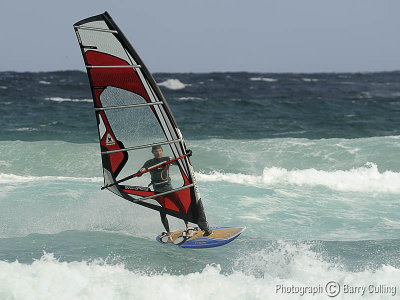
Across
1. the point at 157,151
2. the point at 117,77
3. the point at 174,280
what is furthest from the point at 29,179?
the point at 174,280

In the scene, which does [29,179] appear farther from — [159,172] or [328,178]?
[328,178]

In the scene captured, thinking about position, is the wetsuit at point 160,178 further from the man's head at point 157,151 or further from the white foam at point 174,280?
the white foam at point 174,280

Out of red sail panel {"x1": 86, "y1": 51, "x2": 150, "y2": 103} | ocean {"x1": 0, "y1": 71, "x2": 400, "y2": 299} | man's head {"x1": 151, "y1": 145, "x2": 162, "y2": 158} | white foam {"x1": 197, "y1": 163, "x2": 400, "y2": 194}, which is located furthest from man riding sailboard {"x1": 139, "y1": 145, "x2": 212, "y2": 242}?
white foam {"x1": 197, "y1": 163, "x2": 400, "y2": 194}

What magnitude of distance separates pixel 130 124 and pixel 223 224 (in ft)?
8.99

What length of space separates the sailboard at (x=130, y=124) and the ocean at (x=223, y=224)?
31.6 inches

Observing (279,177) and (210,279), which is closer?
(210,279)

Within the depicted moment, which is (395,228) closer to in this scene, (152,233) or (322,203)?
(322,203)

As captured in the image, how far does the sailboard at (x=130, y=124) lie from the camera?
5.30 meters

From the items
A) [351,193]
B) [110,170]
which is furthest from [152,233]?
[351,193]

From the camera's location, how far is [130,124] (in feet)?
18.8

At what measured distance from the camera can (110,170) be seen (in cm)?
577

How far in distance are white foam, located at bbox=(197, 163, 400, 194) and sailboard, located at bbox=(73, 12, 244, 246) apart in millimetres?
4730

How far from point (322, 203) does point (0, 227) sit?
5414 mm

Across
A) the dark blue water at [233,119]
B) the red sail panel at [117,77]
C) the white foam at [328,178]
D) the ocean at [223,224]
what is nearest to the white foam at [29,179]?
the ocean at [223,224]
